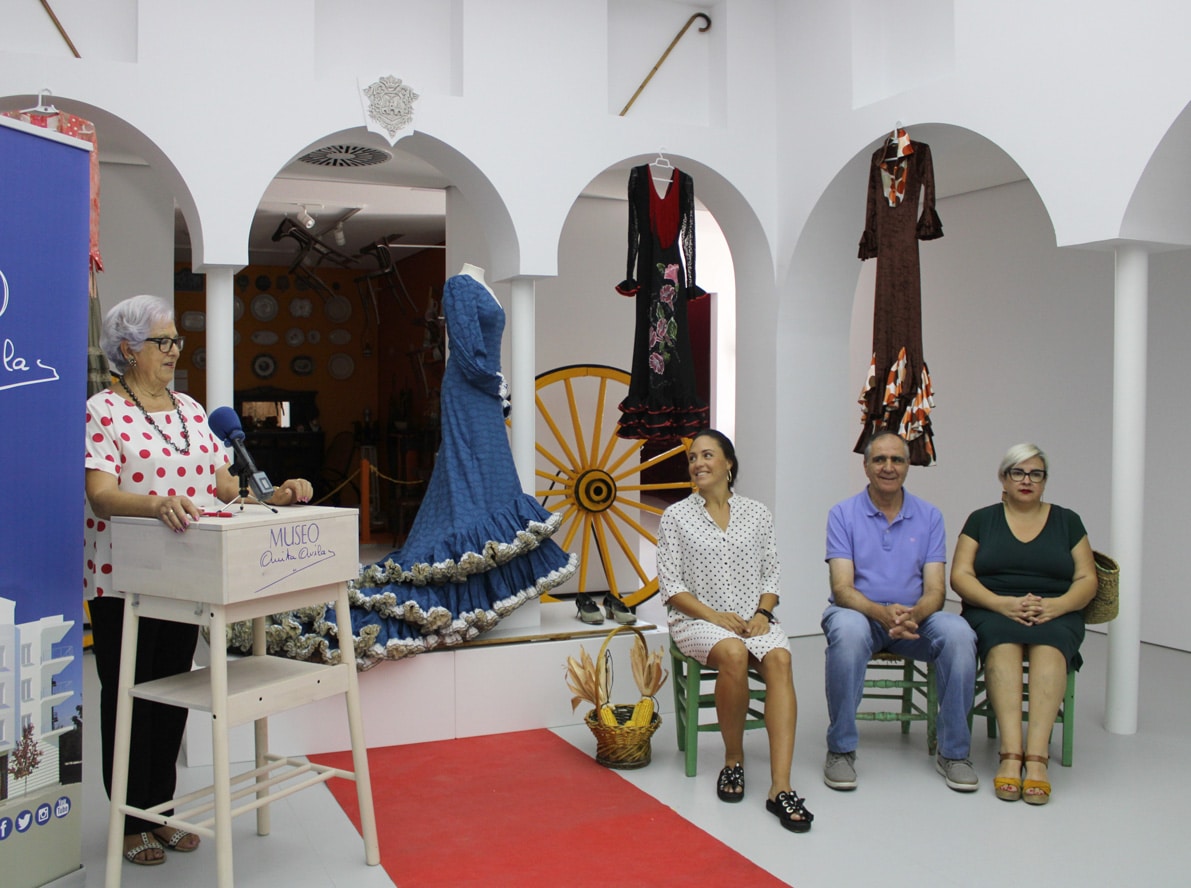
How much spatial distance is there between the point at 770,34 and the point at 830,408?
6.70ft

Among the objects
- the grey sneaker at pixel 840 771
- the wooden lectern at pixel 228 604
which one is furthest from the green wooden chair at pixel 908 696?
the wooden lectern at pixel 228 604

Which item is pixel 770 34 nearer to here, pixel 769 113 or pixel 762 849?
pixel 769 113

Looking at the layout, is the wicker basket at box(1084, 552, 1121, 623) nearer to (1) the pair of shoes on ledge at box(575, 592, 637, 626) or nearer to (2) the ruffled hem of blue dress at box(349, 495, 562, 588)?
(1) the pair of shoes on ledge at box(575, 592, 637, 626)

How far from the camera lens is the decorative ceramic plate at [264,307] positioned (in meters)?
13.8

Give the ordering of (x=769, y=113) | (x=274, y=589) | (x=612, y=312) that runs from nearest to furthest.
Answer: (x=274, y=589), (x=769, y=113), (x=612, y=312)

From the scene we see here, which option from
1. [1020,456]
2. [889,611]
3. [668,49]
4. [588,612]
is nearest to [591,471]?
[588,612]

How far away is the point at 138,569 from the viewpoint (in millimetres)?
2912

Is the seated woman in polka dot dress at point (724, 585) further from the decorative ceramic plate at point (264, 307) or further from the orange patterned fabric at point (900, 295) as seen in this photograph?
the decorative ceramic plate at point (264, 307)

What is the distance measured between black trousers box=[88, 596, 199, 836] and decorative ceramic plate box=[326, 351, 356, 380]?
1125 centimetres

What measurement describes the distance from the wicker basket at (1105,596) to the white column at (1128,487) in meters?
0.48

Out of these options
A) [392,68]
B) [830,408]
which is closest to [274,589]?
[392,68]

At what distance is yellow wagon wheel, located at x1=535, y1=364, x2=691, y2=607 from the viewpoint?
21.2 feet

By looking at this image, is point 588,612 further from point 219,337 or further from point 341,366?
point 341,366

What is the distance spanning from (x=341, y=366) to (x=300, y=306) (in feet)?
2.91
